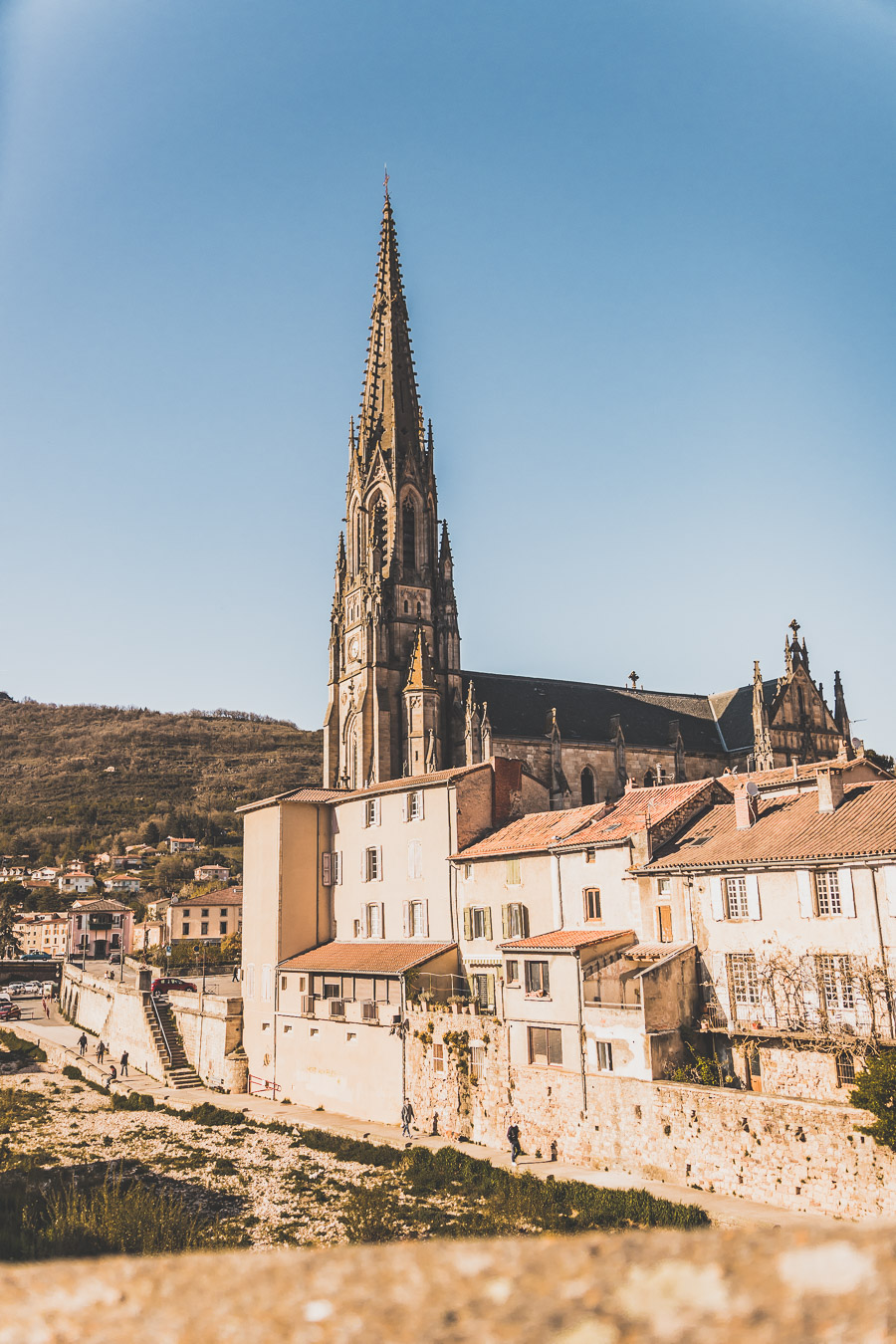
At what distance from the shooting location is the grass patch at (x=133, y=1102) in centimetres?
4488

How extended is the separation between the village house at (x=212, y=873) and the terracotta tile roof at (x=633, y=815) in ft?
317

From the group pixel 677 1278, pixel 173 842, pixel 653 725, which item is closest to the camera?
pixel 677 1278

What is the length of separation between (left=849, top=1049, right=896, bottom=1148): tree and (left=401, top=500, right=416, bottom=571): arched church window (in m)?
→ 60.7

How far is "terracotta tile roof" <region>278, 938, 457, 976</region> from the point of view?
130 feet

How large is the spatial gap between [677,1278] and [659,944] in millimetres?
31640

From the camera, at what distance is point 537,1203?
83.3 feet

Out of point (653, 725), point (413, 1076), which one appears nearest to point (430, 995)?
point (413, 1076)

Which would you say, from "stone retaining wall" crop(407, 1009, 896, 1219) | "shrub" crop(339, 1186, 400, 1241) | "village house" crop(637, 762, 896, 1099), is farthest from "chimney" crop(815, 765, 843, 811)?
"shrub" crop(339, 1186, 400, 1241)

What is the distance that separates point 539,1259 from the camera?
2709 millimetres

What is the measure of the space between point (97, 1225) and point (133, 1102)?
85.4 ft

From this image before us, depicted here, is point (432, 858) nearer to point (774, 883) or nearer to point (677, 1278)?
point (774, 883)

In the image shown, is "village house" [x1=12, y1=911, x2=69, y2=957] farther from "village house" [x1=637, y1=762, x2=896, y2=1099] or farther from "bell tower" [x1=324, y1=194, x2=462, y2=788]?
"village house" [x1=637, y1=762, x2=896, y2=1099]

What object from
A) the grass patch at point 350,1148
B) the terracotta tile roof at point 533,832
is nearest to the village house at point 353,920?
the terracotta tile roof at point 533,832

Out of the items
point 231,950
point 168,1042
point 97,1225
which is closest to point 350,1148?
point 97,1225
